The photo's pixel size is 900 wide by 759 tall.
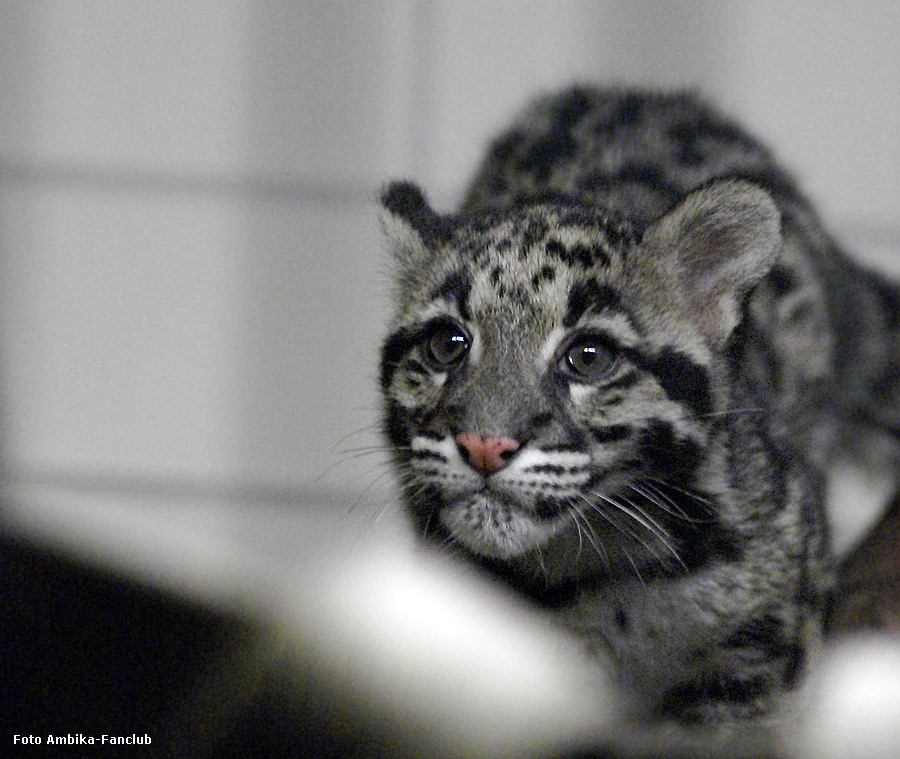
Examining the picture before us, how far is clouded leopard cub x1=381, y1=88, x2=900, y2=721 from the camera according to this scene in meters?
1.50

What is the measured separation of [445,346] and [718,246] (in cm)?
47

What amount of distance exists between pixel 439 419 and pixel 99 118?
7.85 ft

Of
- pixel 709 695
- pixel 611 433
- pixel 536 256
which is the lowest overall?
pixel 709 695

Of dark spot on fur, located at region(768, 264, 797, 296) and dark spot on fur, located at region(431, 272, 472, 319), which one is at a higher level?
dark spot on fur, located at region(431, 272, 472, 319)

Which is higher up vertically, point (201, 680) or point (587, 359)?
point (587, 359)

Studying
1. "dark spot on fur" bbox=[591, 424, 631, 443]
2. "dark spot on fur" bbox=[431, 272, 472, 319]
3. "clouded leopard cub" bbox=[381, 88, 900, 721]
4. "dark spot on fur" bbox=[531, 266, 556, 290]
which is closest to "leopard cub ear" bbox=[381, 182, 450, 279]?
"clouded leopard cub" bbox=[381, 88, 900, 721]

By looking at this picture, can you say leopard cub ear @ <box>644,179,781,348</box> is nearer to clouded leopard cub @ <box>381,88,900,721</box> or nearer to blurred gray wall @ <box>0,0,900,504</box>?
clouded leopard cub @ <box>381,88,900,721</box>

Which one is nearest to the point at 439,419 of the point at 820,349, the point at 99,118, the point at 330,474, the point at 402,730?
the point at 402,730

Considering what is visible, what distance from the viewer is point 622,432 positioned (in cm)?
153

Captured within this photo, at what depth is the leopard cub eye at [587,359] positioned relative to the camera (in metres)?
1.56

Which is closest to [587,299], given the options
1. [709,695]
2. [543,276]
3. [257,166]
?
[543,276]

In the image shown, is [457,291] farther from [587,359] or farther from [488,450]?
[488,450]

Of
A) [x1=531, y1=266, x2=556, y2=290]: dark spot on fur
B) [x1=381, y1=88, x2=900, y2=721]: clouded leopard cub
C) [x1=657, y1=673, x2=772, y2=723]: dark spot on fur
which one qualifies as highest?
[x1=531, y1=266, x2=556, y2=290]: dark spot on fur

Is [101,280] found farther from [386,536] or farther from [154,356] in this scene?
[386,536]
